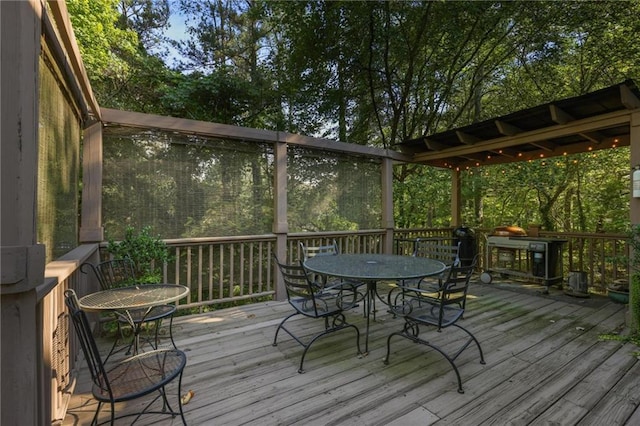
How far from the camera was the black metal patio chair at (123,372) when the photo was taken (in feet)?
4.33

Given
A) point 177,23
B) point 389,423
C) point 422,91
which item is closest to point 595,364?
point 389,423

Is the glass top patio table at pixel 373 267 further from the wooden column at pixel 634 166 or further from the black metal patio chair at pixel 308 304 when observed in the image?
the wooden column at pixel 634 166

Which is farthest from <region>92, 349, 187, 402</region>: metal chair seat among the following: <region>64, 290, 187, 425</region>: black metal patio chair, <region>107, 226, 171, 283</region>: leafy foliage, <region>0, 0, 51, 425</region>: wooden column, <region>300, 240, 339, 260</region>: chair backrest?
<region>300, 240, 339, 260</region>: chair backrest

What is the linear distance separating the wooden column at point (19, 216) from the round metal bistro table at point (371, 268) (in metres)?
1.86

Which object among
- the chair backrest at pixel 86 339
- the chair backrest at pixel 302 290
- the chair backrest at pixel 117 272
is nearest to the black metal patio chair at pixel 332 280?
the chair backrest at pixel 302 290

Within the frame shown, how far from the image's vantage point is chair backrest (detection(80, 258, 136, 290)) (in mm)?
2780

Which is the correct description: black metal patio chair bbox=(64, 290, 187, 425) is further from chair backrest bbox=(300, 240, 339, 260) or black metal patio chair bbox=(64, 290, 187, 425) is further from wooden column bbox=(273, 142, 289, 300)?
wooden column bbox=(273, 142, 289, 300)

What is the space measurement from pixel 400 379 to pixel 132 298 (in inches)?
87.1

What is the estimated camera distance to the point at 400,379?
2.25 m

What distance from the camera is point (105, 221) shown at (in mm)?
3180

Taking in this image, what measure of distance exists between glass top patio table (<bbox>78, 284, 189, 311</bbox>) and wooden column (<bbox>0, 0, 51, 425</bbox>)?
809mm

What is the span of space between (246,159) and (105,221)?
72.7 inches

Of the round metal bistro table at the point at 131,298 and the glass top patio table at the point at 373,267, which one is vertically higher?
the glass top patio table at the point at 373,267

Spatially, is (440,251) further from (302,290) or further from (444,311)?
(302,290)
